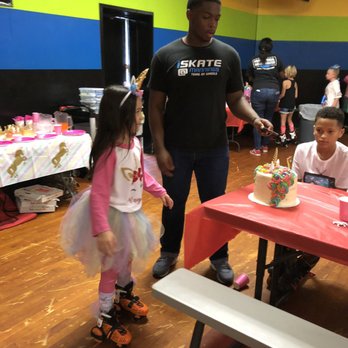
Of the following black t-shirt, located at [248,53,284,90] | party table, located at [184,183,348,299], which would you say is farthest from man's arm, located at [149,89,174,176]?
black t-shirt, located at [248,53,284,90]

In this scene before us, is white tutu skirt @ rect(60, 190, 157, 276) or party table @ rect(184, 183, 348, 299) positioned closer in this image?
party table @ rect(184, 183, 348, 299)

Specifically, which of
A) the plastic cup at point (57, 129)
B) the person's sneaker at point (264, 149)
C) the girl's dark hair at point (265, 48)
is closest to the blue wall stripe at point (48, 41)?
the plastic cup at point (57, 129)

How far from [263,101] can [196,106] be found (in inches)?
160

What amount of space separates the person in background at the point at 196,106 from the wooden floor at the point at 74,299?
35cm

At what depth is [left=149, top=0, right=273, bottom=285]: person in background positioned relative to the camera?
2.02m

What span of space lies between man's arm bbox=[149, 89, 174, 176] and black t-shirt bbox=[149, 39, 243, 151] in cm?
3

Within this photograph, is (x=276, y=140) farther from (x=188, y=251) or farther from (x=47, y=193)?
(x=188, y=251)

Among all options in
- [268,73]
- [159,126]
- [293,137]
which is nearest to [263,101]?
[268,73]

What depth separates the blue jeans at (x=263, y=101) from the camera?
5.82 metres

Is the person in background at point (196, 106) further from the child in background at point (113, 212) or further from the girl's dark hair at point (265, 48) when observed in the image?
the girl's dark hair at point (265, 48)

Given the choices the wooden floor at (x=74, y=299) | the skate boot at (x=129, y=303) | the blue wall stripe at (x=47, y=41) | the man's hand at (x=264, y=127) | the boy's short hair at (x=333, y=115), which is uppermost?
the blue wall stripe at (x=47, y=41)

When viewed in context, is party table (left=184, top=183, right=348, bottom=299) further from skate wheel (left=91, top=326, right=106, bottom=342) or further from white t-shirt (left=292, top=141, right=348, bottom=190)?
skate wheel (left=91, top=326, right=106, bottom=342)

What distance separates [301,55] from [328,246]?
7.08 meters

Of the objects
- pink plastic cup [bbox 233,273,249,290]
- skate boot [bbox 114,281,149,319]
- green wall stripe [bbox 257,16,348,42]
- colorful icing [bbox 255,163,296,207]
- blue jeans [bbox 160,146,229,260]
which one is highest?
green wall stripe [bbox 257,16,348,42]
